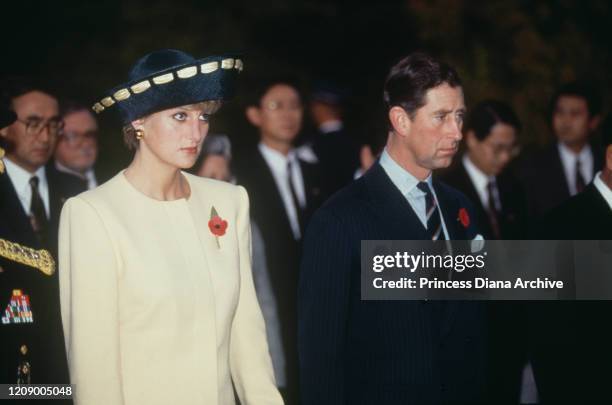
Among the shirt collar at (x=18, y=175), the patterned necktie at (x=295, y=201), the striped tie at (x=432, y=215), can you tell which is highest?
the patterned necktie at (x=295, y=201)

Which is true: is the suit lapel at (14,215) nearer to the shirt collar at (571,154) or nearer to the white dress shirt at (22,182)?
the white dress shirt at (22,182)

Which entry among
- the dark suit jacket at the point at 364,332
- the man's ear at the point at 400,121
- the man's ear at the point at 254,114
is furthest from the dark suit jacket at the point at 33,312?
the man's ear at the point at 254,114

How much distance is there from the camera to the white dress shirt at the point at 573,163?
798cm

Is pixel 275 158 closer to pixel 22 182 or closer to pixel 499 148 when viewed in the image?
pixel 499 148

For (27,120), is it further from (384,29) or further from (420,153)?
(384,29)

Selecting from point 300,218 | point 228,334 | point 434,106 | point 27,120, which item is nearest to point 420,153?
point 434,106

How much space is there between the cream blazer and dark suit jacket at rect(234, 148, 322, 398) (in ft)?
10.5

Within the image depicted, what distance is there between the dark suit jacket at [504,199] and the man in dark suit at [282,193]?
107 centimetres

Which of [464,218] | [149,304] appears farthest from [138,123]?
[464,218]

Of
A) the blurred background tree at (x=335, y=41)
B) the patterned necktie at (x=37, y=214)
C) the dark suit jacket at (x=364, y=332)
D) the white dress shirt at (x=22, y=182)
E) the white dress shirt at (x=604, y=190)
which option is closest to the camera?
the dark suit jacket at (x=364, y=332)

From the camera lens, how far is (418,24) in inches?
584

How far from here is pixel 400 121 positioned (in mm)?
4496

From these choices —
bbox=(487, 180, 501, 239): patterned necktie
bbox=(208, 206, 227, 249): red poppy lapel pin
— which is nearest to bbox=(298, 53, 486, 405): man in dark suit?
bbox=(208, 206, 227, 249): red poppy lapel pin

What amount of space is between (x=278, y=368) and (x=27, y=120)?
105 inches
